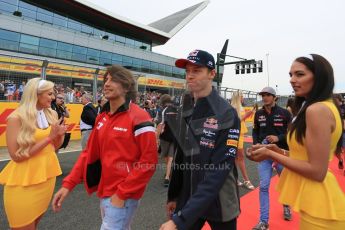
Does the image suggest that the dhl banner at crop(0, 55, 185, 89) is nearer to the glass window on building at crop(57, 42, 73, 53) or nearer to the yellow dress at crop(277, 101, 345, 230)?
the yellow dress at crop(277, 101, 345, 230)

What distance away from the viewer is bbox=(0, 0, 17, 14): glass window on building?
29.5 metres

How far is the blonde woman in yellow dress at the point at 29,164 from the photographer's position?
260cm

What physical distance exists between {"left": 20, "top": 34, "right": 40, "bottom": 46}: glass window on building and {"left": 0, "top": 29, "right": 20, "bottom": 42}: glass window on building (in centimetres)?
50

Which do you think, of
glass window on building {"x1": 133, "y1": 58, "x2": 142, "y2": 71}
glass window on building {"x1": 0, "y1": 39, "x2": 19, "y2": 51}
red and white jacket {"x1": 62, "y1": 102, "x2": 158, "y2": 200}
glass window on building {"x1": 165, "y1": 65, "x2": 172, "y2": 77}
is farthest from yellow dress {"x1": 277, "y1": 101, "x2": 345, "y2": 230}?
glass window on building {"x1": 165, "y1": 65, "x2": 172, "y2": 77}

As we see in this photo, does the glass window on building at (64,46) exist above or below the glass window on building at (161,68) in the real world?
below

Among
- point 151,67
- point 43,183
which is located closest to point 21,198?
point 43,183

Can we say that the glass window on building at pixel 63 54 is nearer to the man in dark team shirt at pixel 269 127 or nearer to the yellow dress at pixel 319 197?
the man in dark team shirt at pixel 269 127

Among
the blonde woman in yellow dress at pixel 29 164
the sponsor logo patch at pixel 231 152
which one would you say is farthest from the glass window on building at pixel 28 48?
the sponsor logo patch at pixel 231 152

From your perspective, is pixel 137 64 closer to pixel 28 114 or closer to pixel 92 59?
pixel 92 59

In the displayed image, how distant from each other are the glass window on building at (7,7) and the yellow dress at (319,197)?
1388 inches

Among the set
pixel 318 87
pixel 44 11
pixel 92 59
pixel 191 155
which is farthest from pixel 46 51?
pixel 318 87

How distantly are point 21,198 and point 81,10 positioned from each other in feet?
134

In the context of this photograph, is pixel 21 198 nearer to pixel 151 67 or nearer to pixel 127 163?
pixel 127 163

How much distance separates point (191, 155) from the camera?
2021 mm
